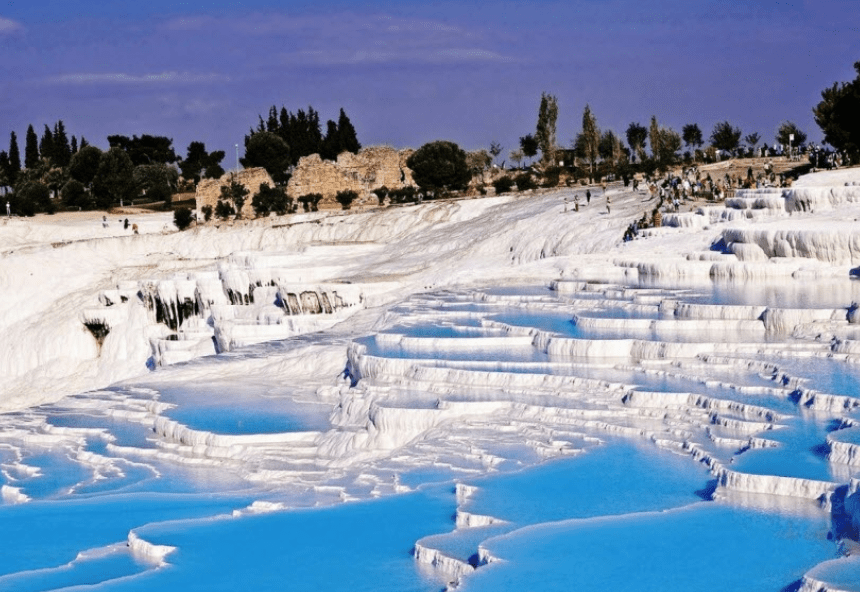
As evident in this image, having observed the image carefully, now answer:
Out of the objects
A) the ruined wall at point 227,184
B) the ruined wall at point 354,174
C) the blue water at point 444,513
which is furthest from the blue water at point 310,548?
the ruined wall at point 227,184

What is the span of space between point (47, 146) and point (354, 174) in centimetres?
1948

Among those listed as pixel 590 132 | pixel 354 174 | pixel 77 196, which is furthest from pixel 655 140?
pixel 77 196

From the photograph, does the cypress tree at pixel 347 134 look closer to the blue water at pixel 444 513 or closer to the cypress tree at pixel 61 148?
the cypress tree at pixel 61 148

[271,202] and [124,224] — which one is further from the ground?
[271,202]

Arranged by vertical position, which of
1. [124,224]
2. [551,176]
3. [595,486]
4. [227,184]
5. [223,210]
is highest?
[227,184]

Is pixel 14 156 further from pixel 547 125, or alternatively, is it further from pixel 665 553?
pixel 665 553

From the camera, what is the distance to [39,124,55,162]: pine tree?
2241 inches

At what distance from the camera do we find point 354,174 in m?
43.2

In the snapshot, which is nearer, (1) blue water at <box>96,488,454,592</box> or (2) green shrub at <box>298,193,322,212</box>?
(1) blue water at <box>96,488,454,592</box>

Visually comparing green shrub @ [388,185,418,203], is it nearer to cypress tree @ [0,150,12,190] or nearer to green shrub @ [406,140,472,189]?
Result: green shrub @ [406,140,472,189]

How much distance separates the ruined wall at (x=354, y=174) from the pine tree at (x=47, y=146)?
59.1ft

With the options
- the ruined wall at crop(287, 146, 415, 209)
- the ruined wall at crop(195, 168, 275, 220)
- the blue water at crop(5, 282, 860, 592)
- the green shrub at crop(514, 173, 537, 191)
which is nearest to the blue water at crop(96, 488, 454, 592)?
the blue water at crop(5, 282, 860, 592)

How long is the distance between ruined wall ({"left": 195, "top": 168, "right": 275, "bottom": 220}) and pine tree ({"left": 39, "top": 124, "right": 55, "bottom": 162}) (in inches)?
655

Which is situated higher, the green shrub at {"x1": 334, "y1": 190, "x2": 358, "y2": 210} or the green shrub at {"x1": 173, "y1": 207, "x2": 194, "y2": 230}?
the green shrub at {"x1": 334, "y1": 190, "x2": 358, "y2": 210}
